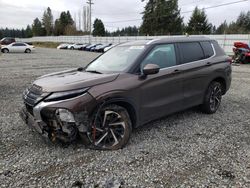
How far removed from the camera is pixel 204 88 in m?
5.07

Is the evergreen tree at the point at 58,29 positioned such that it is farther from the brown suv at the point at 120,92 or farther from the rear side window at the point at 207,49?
the brown suv at the point at 120,92

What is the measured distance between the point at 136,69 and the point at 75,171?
1.80 meters

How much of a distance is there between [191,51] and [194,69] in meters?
0.41

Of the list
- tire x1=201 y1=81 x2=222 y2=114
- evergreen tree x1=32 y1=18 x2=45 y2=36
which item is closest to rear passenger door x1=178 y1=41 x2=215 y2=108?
tire x1=201 y1=81 x2=222 y2=114

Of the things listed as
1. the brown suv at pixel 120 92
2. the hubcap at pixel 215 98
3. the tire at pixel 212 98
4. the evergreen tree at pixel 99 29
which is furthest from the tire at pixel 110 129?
the evergreen tree at pixel 99 29

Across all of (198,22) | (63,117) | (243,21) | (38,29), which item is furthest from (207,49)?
(38,29)

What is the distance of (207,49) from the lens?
17.4 ft

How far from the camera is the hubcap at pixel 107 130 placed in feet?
11.4

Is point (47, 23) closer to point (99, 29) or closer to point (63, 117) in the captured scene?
point (99, 29)

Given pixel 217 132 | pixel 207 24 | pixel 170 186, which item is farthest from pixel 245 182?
pixel 207 24

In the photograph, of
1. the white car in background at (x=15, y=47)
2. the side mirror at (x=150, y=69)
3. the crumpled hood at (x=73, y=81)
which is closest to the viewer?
the crumpled hood at (x=73, y=81)

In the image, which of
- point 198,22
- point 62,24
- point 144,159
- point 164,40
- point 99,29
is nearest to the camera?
point 144,159

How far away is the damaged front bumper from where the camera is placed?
318 centimetres

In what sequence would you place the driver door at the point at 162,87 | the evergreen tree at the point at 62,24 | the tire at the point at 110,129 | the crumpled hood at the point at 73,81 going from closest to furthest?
1. the crumpled hood at the point at 73,81
2. the tire at the point at 110,129
3. the driver door at the point at 162,87
4. the evergreen tree at the point at 62,24
